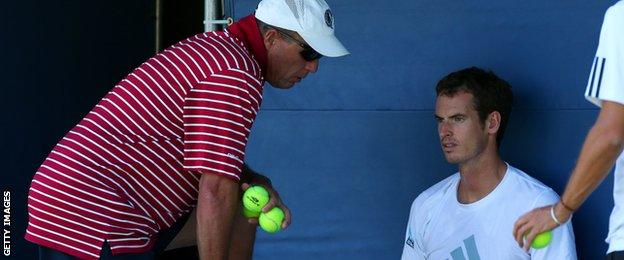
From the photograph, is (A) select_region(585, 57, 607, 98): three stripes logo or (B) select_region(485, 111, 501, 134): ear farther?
(B) select_region(485, 111, 501, 134): ear

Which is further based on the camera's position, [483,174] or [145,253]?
[483,174]

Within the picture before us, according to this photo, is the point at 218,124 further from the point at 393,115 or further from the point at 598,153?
the point at 393,115

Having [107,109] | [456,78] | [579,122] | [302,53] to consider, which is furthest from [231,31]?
[579,122]

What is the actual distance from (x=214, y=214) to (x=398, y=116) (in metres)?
1.27

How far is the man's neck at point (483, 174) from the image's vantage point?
346 centimetres

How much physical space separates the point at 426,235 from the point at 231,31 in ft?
3.63

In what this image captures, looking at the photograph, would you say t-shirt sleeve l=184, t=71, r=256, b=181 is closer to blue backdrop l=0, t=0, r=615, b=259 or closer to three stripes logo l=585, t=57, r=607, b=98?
three stripes logo l=585, t=57, r=607, b=98

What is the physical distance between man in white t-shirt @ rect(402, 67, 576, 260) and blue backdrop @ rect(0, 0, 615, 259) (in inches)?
4.8

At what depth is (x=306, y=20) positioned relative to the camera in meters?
2.84

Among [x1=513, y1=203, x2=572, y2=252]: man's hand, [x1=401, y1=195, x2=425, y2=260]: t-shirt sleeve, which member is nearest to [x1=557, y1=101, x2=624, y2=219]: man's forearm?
[x1=513, y1=203, x2=572, y2=252]: man's hand

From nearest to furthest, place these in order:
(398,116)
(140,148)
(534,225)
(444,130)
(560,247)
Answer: (534,225)
(140,148)
(560,247)
(444,130)
(398,116)

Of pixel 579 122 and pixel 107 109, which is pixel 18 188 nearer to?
pixel 107 109

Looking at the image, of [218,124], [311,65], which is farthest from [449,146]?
[218,124]

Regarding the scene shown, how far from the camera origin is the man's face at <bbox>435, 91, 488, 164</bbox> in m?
3.48
